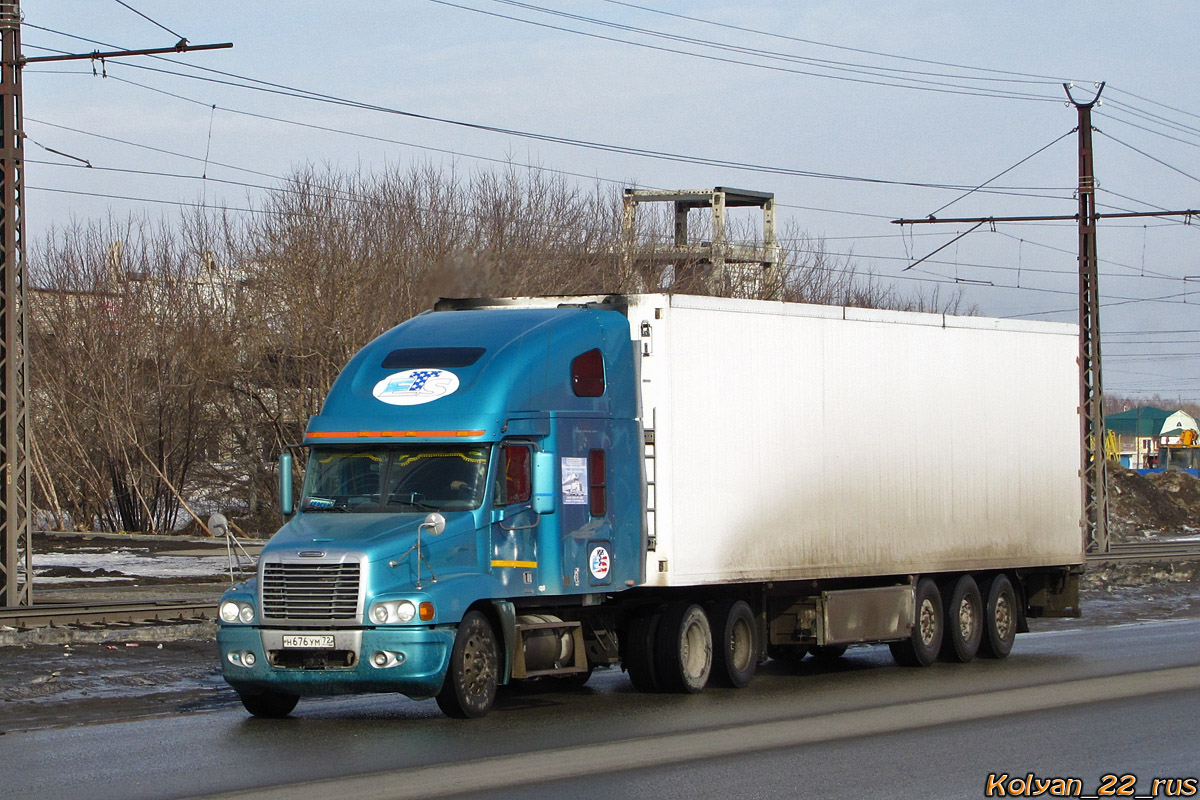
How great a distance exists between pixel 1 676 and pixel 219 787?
690 centimetres

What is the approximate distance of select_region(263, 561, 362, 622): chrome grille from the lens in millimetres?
12633

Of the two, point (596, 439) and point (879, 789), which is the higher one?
point (596, 439)

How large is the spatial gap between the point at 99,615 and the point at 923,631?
391 inches

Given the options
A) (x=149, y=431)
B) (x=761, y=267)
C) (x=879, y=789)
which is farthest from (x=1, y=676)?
(x=761, y=267)

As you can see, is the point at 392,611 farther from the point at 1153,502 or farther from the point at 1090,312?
the point at 1153,502

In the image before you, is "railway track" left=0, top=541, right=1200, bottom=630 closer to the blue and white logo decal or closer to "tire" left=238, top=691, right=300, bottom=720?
"tire" left=238, top=691, right=300, bottom=720

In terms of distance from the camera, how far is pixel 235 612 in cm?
1305

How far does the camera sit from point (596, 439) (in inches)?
576

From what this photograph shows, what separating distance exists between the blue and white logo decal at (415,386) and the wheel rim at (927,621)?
6777 millimetres

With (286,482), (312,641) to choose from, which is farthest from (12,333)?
(312,641)

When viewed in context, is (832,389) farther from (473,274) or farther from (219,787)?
(219,787)

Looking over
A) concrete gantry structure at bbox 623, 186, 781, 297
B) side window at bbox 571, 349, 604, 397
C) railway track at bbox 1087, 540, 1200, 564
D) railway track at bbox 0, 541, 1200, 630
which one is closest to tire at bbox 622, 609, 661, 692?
side window at bbox 571, 349, 604, 397

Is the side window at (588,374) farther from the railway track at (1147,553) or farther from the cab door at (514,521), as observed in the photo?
the railway track at (1147,553)

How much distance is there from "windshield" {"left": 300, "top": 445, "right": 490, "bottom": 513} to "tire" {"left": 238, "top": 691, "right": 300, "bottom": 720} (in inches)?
60.6
